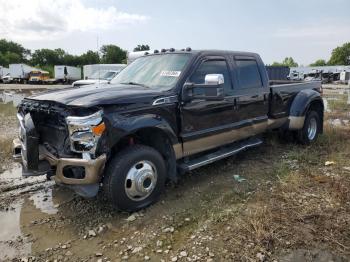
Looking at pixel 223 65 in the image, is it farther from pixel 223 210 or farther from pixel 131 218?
pixel 131 218

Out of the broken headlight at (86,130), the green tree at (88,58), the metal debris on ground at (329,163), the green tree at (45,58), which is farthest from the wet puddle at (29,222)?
the green tree at (45,58)

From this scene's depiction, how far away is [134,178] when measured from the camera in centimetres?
388

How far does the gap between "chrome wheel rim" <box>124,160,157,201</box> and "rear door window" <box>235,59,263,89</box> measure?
7.42ft

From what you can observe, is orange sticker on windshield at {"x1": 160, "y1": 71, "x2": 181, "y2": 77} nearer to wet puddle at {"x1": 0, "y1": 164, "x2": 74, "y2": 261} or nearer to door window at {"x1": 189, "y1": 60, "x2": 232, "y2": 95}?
door window at {"x1": 189, "y1": 60, "x2": 232, "y2": 95}

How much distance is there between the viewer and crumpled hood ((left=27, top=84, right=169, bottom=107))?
3559mm

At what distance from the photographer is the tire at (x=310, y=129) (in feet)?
22.7

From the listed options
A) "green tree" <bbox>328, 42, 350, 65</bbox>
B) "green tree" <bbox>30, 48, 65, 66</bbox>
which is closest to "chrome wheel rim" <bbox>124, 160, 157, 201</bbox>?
"green tree" <bbox>30, 48, 65, 66</bbox>

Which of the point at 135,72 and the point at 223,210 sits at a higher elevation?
the point at 135,72

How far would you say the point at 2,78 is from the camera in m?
46.2

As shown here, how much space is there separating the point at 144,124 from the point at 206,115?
47.0 inches

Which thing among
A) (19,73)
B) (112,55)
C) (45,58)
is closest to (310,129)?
(19,73)

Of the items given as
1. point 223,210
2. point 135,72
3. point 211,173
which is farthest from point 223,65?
point 223,210

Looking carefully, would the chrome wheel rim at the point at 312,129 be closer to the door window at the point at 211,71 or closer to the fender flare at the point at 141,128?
the door window at the point at 211,71

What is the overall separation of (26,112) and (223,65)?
2.90 metres
